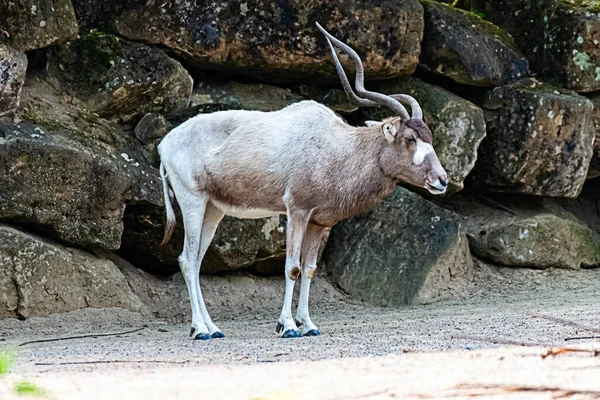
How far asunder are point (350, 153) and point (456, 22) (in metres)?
3.24

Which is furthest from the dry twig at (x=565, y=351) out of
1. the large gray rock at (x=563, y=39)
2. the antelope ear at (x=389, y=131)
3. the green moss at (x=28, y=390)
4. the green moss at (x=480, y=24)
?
the large gray rock at (x=563, y=39)

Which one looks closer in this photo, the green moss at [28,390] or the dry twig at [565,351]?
the green moss at [28,390]

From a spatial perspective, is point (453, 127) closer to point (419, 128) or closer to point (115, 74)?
point (419, 128)

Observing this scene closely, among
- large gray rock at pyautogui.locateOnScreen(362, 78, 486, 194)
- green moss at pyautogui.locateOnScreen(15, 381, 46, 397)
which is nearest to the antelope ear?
large gray rock at pyautogui.locateOnScreen(362, 78, 486, 194)

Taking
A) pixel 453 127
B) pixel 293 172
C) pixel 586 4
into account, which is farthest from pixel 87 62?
pixel 586 4

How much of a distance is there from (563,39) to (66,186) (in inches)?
215

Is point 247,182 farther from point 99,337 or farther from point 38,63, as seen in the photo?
point 38,63

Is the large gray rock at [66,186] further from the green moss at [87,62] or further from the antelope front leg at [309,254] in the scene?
the antelope front leg at [309,254]

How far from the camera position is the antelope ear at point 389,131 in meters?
7.18

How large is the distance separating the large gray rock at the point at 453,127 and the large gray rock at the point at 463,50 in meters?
0.28

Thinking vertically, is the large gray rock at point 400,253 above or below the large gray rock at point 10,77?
below

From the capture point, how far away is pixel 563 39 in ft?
33.0

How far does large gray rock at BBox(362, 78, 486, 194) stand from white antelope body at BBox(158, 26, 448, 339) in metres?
2.16

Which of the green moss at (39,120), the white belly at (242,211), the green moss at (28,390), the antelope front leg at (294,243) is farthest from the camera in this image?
the green moss at (39,120)
